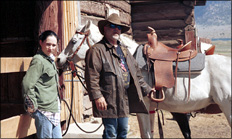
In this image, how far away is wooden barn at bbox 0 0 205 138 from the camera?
3576 millimetres

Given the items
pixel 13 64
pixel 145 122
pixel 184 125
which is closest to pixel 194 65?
pixel 145 122

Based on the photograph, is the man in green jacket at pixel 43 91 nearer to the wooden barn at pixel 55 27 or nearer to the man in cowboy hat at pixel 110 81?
the man in cowboy hat at pixel 110 81

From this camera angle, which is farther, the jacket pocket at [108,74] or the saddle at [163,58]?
the saddle at [163,58]

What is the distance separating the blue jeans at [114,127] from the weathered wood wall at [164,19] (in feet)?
23.6

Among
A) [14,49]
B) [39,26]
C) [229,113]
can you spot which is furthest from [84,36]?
[14,49]

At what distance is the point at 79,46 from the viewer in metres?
4.14

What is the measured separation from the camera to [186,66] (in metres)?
3.85

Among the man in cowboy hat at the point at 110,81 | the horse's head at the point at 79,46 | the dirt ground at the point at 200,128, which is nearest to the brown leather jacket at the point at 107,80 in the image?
the man in cowboy hat at the point at 110,81

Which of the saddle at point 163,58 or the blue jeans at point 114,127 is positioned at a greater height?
the saddle at point 163,58

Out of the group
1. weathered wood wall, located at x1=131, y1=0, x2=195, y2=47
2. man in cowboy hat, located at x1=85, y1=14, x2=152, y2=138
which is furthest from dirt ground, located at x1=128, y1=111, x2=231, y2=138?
weathered wood wall, located at x1=131, y1=0, x2=195, y2=47

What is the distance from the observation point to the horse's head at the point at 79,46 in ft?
13.6

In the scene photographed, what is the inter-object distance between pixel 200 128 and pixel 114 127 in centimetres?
408

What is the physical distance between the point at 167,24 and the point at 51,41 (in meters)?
7.54

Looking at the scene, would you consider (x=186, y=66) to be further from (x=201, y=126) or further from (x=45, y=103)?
(x=201, y=126)
